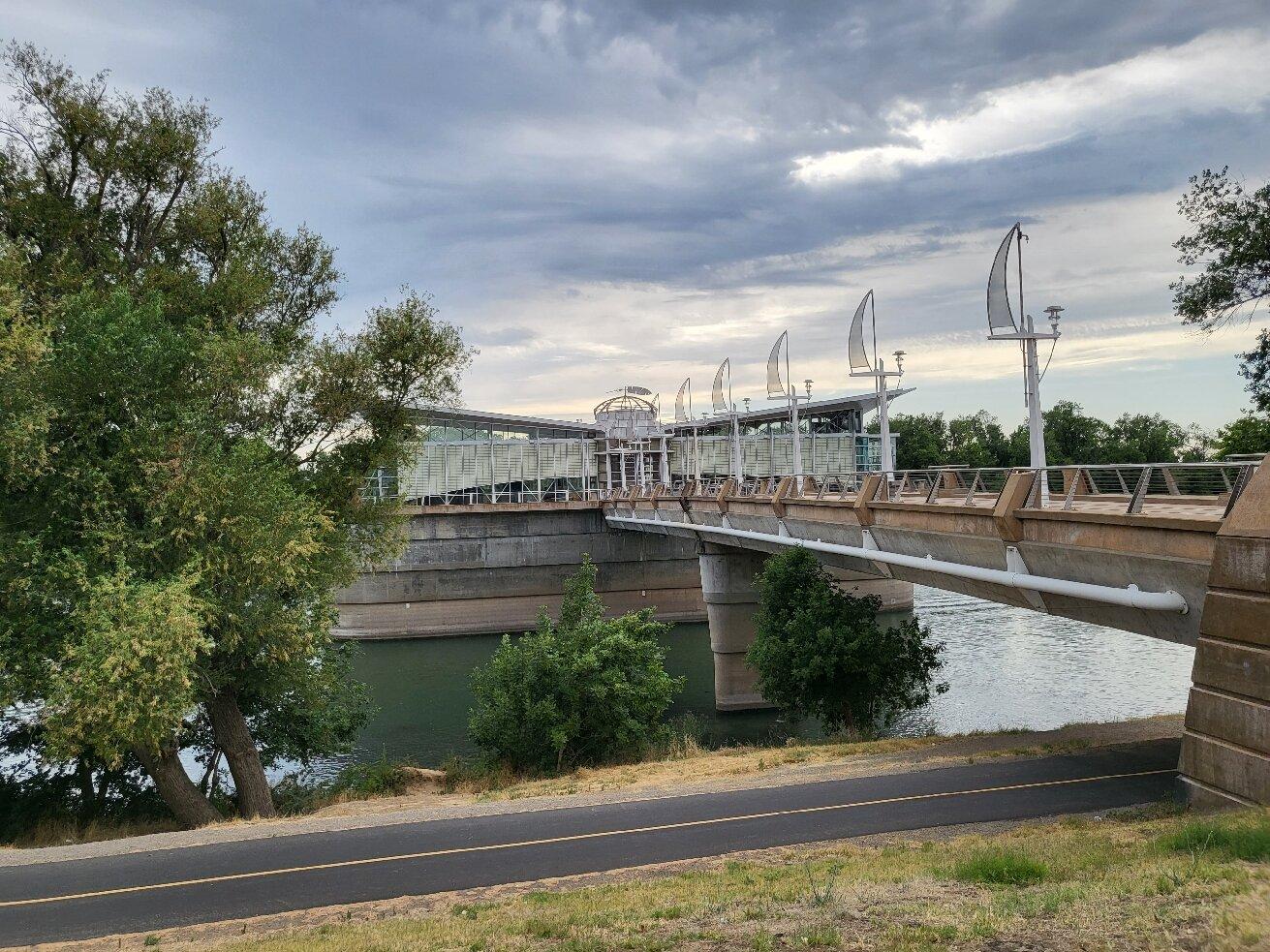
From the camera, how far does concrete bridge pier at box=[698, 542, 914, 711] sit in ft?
132

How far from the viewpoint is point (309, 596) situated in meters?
24.0

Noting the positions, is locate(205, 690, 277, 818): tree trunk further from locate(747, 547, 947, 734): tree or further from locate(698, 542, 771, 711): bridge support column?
locate(698, 542, 771, 711): bridge support column

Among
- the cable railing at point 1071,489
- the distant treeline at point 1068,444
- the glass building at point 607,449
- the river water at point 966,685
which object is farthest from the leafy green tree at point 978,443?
the cable railing at point 1071,489

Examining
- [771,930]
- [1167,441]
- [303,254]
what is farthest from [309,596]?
[1167,441]

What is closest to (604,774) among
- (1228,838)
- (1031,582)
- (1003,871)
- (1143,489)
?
(1031,582)

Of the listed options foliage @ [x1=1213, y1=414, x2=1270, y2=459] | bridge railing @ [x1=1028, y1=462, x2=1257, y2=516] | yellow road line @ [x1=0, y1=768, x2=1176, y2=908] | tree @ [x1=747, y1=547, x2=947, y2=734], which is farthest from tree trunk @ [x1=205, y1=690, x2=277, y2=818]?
foliage @ [x1=1213, y1=414, x2=1270, y2=459]

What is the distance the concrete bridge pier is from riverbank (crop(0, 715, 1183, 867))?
13477mm

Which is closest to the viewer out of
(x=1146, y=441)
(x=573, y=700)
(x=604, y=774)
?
(x=604, y=774)

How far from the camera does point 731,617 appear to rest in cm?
4184

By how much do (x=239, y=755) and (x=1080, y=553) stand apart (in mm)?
19412

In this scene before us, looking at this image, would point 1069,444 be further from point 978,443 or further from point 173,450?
point 173,450

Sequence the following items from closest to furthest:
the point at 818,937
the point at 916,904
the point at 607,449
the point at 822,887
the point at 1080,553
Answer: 1. the point at 818,937
2. the point at 916,904
3. the point at 822,887
4. the point at 1080,553
5. the point at 607,449

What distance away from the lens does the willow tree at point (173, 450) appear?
1889cm

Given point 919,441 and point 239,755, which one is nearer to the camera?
point 239,755
